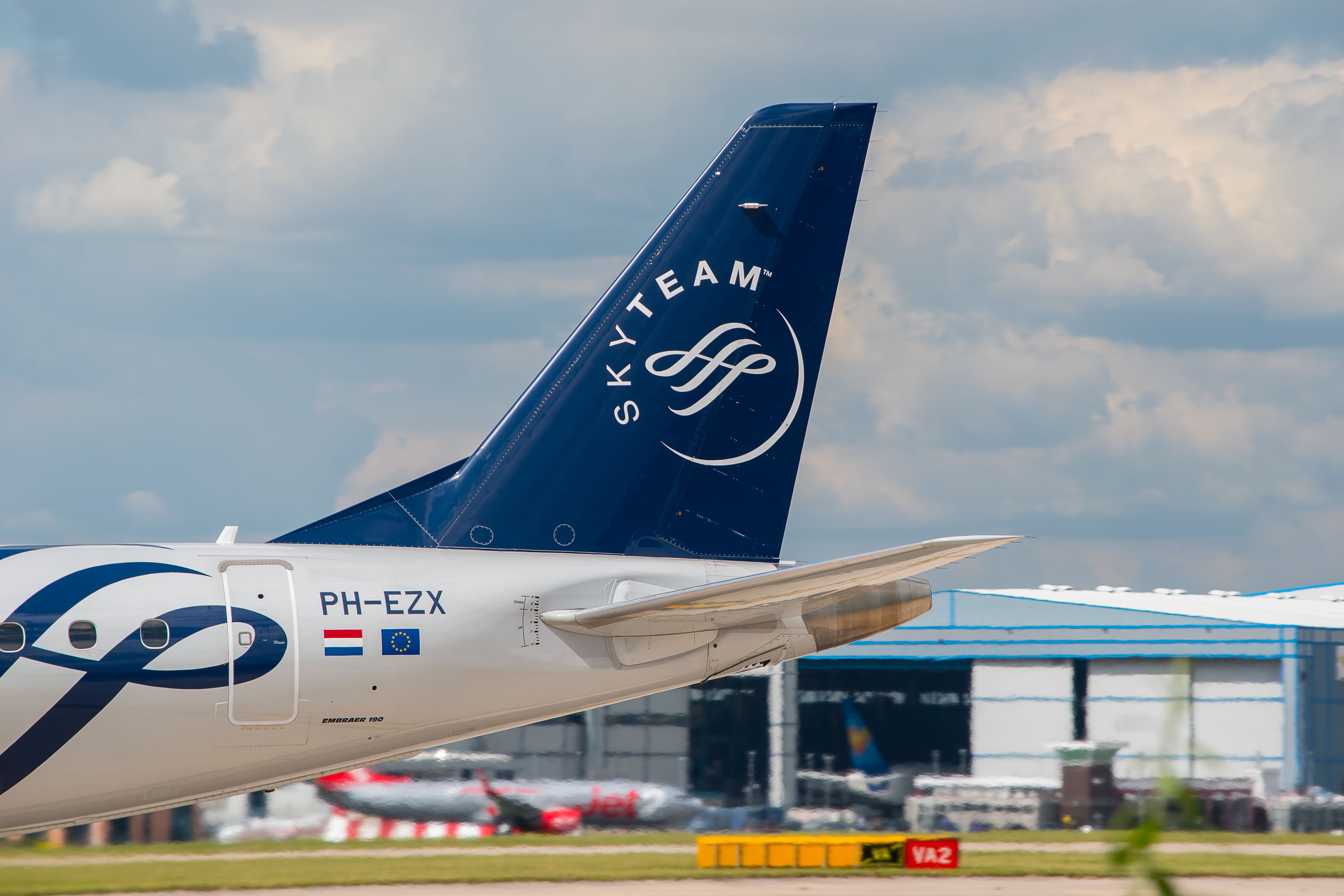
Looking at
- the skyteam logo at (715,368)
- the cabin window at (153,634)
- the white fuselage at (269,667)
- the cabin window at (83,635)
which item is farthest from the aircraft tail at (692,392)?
the cabin window at (83,635)

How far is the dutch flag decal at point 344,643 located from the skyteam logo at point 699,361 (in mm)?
3755

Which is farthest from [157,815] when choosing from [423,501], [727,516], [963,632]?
[963,632]

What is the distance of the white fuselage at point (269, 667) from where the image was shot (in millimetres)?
12672

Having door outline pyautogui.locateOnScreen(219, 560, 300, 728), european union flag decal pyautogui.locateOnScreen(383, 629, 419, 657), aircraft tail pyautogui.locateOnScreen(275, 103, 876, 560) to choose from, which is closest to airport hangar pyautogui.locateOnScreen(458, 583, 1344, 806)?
aircraft tail pyautogui.locateOnScreen(275, 103, 876, 560)

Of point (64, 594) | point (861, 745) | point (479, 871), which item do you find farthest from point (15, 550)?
point (861, 745)

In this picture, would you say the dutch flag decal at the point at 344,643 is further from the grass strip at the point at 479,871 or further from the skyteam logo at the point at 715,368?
the grass strip at the point at 479,871

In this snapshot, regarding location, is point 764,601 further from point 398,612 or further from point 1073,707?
point 1073,707

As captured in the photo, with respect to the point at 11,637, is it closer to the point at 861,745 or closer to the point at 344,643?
the point at 344,643

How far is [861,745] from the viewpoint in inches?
1435

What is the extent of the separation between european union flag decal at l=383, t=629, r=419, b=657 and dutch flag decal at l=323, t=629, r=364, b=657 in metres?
0.23

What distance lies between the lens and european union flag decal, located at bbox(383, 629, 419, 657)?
535 inches

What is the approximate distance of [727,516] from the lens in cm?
1557

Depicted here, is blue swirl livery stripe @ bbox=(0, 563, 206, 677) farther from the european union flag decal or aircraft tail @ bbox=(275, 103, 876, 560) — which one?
aircraft tail @ bbox=(275, 103, 876, 560)

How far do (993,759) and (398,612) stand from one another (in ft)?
80.7
